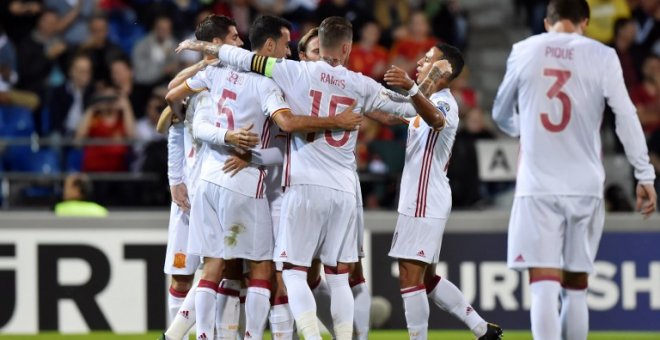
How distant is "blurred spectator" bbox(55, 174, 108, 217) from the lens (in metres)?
12.2

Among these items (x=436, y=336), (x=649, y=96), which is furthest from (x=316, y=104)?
(x=649, y=96)

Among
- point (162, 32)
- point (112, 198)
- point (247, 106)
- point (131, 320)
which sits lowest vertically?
point (131, 320)

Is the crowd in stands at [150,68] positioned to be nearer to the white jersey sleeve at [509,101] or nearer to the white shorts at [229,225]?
the white shorts at [229,225]

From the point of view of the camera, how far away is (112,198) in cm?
1350

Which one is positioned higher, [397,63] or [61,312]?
[397,63]

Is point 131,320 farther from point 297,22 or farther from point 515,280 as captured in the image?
point 297,22

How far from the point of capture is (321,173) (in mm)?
8445

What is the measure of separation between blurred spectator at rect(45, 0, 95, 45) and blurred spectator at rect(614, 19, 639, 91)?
21.0ft

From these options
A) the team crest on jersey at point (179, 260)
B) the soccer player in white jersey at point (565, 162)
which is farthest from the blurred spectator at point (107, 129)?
the soccer player in white jersey at point (565, 162)

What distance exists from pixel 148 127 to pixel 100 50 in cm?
128

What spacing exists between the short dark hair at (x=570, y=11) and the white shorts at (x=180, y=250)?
3.18 meters

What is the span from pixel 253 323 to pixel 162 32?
737 centimetres

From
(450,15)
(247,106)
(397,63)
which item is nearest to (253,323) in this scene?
(247,106)

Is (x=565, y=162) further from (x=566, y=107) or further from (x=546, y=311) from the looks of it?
(x=546, y=311)
